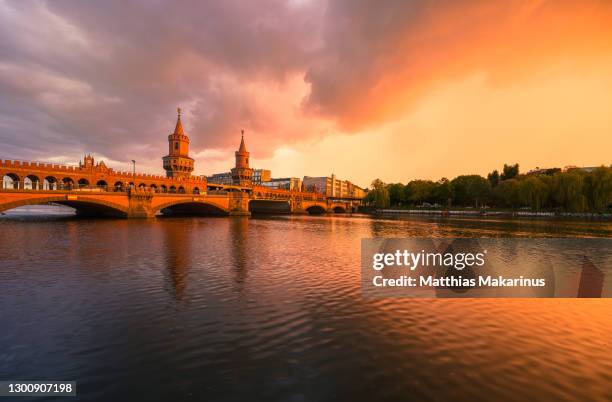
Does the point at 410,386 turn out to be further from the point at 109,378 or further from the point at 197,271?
the point at 197,271

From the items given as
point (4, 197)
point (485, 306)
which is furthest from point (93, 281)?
point (4, 197)

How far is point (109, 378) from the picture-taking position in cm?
643

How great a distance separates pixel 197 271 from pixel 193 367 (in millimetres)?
10058

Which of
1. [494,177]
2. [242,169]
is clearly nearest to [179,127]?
[242,169]

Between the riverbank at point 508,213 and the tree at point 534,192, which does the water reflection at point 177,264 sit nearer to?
the tree at point 534,192

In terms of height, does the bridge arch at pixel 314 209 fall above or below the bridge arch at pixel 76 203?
below

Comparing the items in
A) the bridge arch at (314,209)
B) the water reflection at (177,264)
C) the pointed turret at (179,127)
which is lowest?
the water reflection at (177,264)

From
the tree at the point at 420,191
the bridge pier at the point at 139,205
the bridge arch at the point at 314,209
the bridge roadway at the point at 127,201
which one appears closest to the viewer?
the bridge roadway at the point at 127,201

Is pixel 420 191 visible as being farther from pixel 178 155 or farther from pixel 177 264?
pixel 177 264

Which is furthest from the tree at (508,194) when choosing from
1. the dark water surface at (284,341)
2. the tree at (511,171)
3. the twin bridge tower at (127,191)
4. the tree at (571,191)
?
the dark water surface at (284,341)

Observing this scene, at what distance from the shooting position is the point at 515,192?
107m

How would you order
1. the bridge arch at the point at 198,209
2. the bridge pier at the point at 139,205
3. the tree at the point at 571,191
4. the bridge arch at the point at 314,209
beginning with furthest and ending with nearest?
the bridge arch at the point at 314,209 → the tree at the point at 571,191 → the bridge arch at the point at 198,209 → the bridge pier at the point at 139,205

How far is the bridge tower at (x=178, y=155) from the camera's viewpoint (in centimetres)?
10432

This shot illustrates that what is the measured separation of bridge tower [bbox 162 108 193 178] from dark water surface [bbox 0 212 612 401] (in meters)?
95.7
